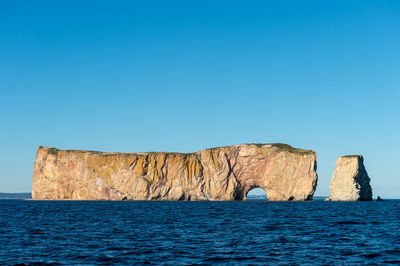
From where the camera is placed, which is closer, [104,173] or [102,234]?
[102,234]

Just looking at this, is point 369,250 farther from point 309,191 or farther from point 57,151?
point 57,151

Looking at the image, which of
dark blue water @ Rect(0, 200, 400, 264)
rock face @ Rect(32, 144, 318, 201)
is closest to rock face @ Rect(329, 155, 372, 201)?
rock face @ Rect(32, 144, 318, 201)

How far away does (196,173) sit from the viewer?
101312 millimetres

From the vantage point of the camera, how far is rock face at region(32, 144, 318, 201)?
9850cm

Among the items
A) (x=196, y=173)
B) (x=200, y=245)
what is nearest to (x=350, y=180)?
(x=196, y=173)

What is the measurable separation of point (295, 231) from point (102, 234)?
13548 millimetres

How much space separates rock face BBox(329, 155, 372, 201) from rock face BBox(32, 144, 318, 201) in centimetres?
1087

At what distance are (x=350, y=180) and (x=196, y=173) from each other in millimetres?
37729

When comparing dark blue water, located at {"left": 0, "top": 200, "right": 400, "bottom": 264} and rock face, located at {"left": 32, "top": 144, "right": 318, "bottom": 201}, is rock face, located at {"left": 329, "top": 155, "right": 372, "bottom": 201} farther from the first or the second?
dark blue water, located at {"left": 0, "top": 200, "right": 400, "bottom": 264}

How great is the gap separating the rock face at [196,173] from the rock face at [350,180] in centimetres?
1087

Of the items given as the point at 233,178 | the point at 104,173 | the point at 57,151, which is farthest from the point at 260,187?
the point at 57,151

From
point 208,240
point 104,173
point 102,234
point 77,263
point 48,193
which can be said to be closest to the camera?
point 77,263

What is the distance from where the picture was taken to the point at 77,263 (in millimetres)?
17875

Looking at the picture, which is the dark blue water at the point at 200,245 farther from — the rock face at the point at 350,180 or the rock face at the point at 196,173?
the rock face at the point at 350,180
